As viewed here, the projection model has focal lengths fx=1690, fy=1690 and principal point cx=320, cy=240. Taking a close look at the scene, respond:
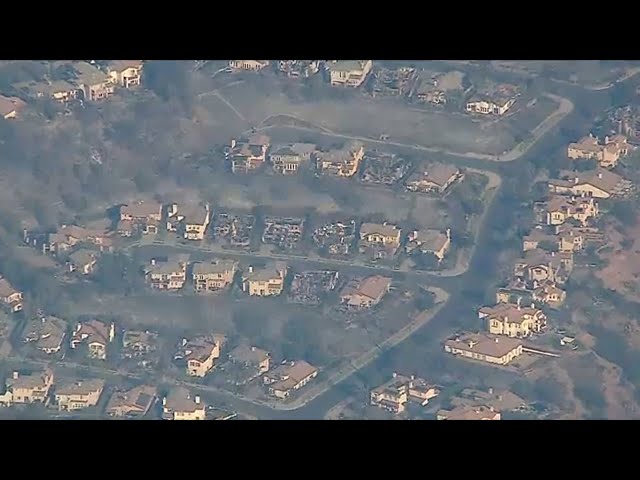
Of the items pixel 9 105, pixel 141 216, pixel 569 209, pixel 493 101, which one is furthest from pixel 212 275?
pixel 493 101

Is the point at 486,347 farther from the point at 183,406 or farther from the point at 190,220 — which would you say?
the point at 190,220

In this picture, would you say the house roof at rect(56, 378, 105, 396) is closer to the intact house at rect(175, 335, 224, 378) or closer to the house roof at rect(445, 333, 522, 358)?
the intact house at rect(175, 335, 224, 378)

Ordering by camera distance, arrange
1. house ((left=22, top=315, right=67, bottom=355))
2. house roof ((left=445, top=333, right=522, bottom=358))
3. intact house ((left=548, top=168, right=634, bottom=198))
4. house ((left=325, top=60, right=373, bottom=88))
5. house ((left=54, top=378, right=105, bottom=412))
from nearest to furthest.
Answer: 1. house ((left=54, top=378, right=105, bottom=412))
2. house roof ((left=445, top=333, right=522, bottom=358))
3. house ((left=22, top=315, right=67, bottom=355))
4. intact house ((left=548, top=168, right=634, bottom=198))
5. house ((left=325, top=60, right=373, bottom=88))

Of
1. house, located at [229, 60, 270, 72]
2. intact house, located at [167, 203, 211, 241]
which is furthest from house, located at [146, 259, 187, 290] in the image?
house, located at [229, 60, 270, 72]

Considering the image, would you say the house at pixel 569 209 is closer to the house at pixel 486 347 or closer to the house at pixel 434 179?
the house at pixel 434 179
